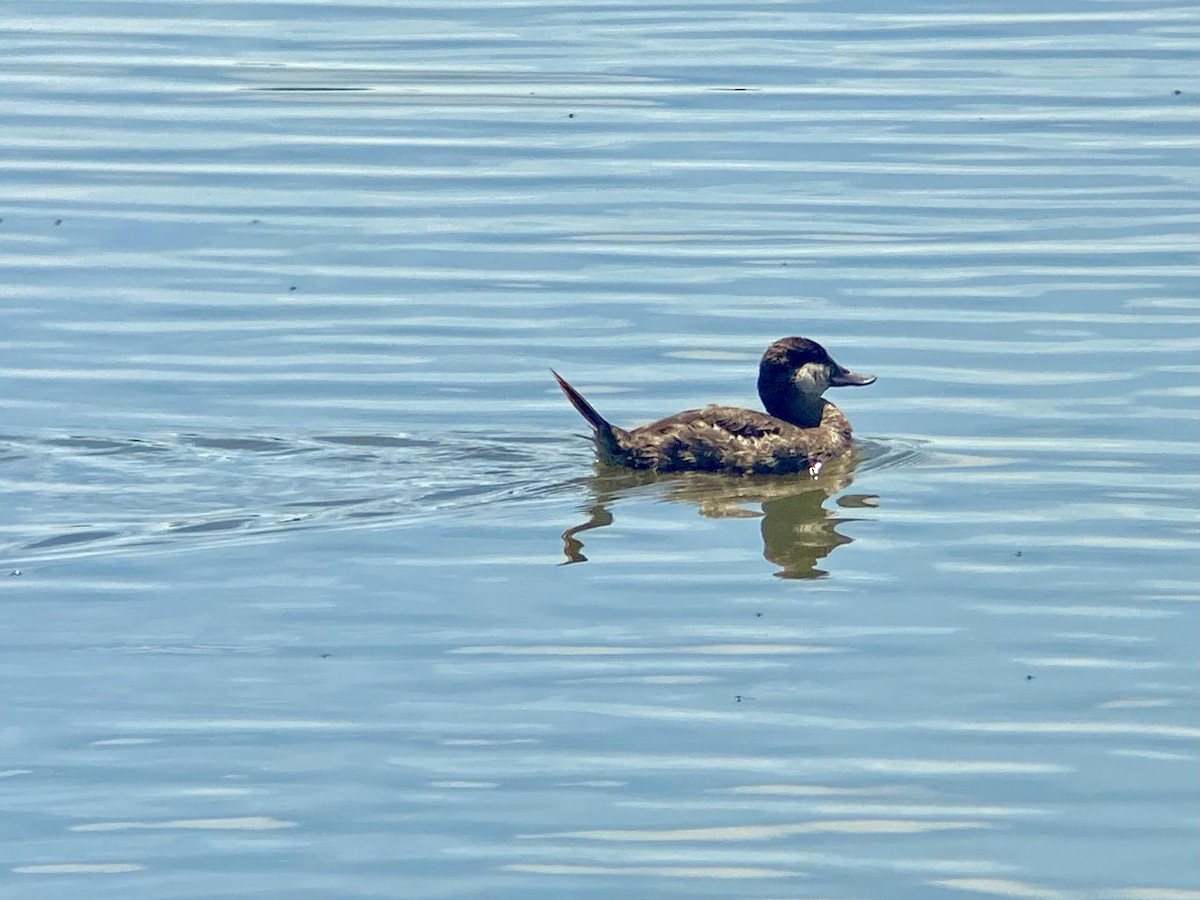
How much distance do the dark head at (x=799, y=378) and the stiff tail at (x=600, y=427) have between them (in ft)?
3.48

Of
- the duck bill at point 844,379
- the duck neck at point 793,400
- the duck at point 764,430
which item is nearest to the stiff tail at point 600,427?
the duck at point 764,430

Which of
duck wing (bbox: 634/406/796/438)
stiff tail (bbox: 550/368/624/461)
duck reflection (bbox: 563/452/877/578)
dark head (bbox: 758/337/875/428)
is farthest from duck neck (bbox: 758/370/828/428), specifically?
stiff tail (bbox: 550/368/624/461)

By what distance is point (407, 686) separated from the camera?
22.7 ft

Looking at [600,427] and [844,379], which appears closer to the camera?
[600,427]

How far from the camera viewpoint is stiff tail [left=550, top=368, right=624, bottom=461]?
384 inches

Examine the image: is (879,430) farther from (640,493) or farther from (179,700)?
(179,700)

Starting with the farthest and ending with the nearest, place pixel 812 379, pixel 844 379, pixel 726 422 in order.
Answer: pixel 844 379, pixel 812 379, pixel 726 422

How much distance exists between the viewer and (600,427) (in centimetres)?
976

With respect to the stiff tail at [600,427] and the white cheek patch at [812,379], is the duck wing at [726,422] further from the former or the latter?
the white cheek patch at [812,379]

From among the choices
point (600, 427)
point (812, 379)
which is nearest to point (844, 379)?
point (812, 379)

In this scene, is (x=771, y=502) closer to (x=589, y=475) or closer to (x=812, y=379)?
(x=589, y=475)

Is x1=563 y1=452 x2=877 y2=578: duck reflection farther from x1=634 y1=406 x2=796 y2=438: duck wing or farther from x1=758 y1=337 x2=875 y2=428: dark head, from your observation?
x1=758 y1=337 x2=875 y2=428: dark head

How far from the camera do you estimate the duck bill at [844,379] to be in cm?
1065

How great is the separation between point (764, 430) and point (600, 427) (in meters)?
0.77
